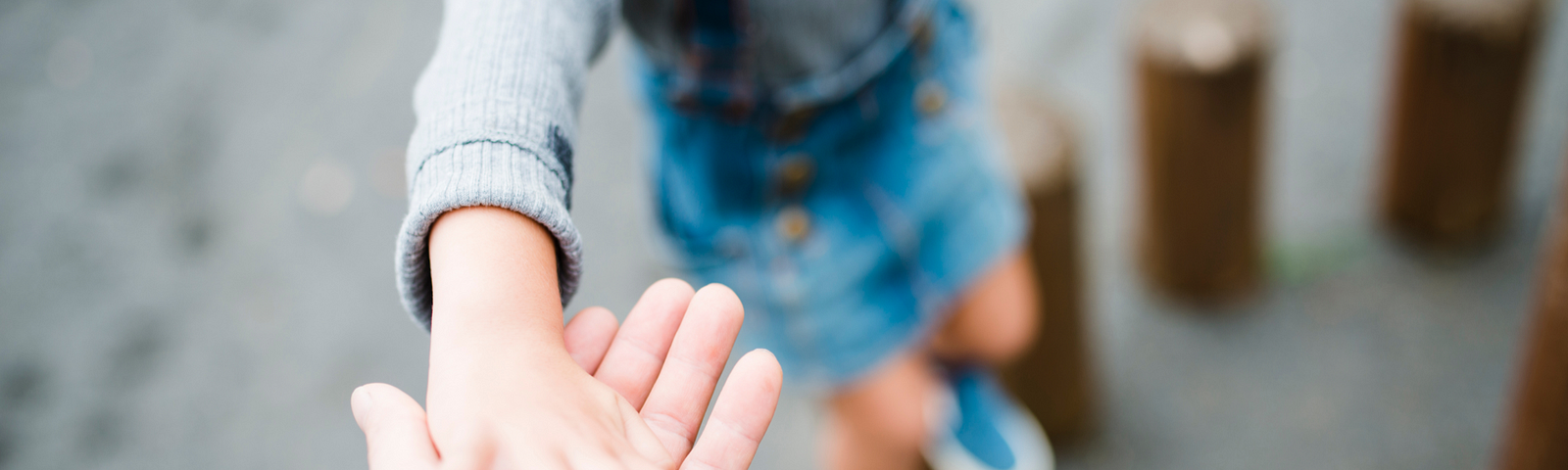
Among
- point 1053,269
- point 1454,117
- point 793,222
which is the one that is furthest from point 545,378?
point 1454,117

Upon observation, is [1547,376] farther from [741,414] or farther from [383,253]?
[383,253]

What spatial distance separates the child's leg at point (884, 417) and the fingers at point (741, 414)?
0.53 meters

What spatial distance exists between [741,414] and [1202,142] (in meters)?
1.03

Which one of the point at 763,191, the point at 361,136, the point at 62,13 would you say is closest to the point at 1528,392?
the point at 763,191

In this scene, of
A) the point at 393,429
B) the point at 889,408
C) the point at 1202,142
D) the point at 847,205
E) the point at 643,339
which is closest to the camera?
the point at 393,429

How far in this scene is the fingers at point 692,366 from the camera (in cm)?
58

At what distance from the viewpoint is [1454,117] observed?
1482 mm

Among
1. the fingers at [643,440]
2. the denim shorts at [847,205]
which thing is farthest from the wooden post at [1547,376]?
the fingers at [643,440]

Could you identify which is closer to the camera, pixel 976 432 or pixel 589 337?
pixel 589 337

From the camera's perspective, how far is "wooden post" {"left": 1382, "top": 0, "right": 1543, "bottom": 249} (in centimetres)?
137

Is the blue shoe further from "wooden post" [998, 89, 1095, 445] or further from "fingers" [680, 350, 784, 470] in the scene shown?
"fingers" [680, 350, 784, 470]

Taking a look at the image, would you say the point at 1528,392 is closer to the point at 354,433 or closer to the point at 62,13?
the point at 354,433

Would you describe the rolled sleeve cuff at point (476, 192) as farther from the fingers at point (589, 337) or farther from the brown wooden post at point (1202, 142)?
the brown wooden post at point (1202, 142)

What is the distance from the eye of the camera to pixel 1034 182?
1.22 meters
